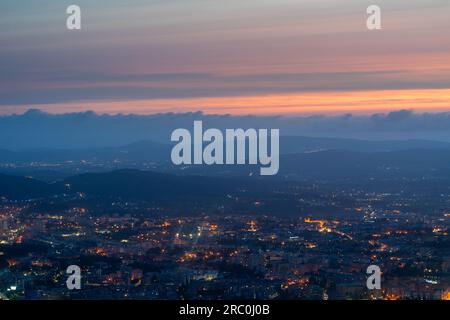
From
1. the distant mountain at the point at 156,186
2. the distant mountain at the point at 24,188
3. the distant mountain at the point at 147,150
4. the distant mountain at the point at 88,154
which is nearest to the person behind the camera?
the distant mountain at the point at 147,150

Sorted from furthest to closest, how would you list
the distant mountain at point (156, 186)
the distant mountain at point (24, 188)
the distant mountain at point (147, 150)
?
the distant mountain at point (24, 188)
the distant mountain at point (156, 186)
the distant mountain at point (147, 150)

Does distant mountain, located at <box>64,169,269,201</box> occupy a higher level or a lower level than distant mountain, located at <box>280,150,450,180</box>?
lower

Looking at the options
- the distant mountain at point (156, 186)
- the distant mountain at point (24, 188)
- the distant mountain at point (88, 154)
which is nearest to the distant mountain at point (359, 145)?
the distant mountain at point (156, 186)

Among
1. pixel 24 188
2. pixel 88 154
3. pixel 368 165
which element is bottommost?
pixel 24 188

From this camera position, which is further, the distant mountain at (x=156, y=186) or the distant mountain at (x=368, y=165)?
the distant mountain at (x=368, y=165)

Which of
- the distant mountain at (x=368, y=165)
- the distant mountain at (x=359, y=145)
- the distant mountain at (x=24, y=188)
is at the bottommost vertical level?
the distant mountain at (x=24, y=188)

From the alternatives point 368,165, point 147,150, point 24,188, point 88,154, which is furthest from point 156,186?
point 368,165

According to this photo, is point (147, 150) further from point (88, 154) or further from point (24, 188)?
point (24, 188)

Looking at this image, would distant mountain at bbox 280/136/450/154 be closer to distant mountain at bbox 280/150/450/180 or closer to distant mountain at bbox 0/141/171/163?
distant mountain at bbox 280/150/450/180

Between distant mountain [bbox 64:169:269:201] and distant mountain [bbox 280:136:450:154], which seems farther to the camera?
distant mountain [bbox 280:136:450:154]

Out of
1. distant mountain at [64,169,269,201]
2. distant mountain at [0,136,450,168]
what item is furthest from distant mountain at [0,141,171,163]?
distant mountain at [64,169,269,201]

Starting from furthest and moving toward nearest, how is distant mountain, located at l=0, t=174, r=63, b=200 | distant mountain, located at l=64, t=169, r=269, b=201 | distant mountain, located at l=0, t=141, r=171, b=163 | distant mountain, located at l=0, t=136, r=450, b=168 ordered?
distant mountain, located at l=0, t=174, r=63, b=200 < distant mountain, located at l=0, t=141, r=171, b=163 < distant mountain, located at l=64, t=169, r=269, b=201 < distant mountain, located at l=0, t=136, r=450, b=168

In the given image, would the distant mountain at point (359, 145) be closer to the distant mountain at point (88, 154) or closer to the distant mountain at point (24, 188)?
the distant mountain at point (88, 154)
